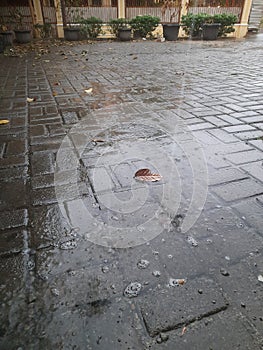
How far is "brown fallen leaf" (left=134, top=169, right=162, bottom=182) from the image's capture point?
6.08 ft

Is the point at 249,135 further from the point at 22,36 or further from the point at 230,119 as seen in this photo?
the point at 22,36

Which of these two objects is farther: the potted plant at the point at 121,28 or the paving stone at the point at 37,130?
the potted plant at the point at 121,28

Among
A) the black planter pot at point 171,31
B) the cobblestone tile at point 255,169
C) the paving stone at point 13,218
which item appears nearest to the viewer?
the paving stone at point 13,218

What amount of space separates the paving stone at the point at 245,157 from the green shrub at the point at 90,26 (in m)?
12.9

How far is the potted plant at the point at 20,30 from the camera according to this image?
427 inches

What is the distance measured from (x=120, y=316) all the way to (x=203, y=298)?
0.35m

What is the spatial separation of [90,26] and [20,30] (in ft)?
11.6

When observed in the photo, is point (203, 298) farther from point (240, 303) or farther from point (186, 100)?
point (186, 100)

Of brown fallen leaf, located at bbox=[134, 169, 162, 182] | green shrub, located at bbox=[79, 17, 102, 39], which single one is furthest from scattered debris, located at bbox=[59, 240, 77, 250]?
green shrub, located at bbox=[79, 17, 102, 39]

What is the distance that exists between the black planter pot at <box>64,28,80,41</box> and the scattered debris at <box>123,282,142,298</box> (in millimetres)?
13256

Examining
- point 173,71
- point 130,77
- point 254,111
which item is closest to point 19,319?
point 254,111

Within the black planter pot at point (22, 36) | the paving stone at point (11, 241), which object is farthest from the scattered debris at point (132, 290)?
the black planter pot at point (22, 36)

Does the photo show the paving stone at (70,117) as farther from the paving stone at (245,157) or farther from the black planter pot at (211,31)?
the black planter pot at (211,31)

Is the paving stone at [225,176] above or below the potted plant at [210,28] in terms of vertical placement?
below
